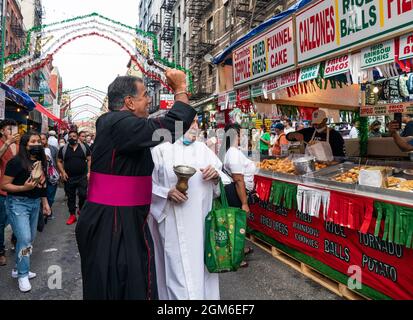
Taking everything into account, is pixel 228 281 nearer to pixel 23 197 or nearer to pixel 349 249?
pixel 349 249

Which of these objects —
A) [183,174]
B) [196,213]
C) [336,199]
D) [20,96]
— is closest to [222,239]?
[196,213]

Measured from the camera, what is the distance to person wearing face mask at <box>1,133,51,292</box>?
422 centimetres

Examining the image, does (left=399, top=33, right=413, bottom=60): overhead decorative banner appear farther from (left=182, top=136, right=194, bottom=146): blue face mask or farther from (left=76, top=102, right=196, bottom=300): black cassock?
(left=76, top=102, right=196, bottom=300): black cassock

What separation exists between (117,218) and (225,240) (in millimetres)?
928

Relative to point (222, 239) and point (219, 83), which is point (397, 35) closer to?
point (222, 239)

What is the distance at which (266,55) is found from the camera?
5508mm

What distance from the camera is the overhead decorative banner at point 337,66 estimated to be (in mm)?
4020

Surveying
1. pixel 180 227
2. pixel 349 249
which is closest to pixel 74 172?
pixel 180 227

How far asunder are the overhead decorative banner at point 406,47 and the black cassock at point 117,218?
2.34 meters

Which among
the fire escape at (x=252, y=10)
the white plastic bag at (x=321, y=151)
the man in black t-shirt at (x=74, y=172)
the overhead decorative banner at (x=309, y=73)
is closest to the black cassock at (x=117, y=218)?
the overhead decorative banner at (x=309, y=73)

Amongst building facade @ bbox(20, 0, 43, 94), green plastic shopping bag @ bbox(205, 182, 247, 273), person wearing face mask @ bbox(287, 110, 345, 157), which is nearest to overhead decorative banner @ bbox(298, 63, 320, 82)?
person wearing face mask @ bbox(287, 110, 345, 157)

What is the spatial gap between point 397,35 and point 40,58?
48.9ft

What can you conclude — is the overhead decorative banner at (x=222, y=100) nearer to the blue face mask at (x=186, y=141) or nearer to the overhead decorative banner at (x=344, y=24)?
the overhead decorative banner at (x=344, y=24)

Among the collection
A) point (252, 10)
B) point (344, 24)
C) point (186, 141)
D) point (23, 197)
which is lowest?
point (23, 197)
